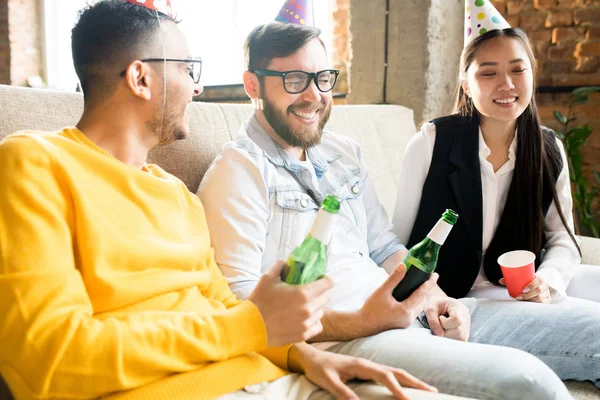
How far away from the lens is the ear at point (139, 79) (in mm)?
1154

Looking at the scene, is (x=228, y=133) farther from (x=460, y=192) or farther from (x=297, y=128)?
(x=460, y=192)

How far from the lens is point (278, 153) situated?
1.59 meters

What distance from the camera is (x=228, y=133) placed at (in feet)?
5.83

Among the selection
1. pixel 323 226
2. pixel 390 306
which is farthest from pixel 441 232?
pixel 323 226

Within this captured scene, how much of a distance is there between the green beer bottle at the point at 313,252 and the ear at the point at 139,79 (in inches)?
16.5

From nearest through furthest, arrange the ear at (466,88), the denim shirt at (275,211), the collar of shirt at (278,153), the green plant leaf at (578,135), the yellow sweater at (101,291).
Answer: the yellow sweater at (101,291) < the denim shirt at (275,211) < the collar of shirt at (278,153) < the ear at (466,88) < the green plant leaf at (578,135)

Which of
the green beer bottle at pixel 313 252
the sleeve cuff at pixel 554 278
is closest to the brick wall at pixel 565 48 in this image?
the sleeve cuff at pixel 554 278

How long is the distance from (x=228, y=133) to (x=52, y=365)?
0.99 m

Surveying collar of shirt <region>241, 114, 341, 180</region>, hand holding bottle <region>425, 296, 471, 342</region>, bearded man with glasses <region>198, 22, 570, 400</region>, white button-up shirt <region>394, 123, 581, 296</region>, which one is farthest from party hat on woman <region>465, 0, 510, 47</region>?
hand holding bottle <region>425, 296, 471, 342</region>

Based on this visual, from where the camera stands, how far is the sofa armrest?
6.99 ft

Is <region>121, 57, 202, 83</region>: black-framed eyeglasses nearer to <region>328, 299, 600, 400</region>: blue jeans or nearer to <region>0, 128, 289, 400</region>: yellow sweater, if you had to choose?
<region>0, 128, 289, 400</region>: yellow sweater

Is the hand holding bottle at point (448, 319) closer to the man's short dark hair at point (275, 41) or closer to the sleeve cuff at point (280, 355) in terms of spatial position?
the sleeve cuff at point (280, 355)

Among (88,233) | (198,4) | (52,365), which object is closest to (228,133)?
(88,233)

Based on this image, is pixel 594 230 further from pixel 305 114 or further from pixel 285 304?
pixel 285 304
